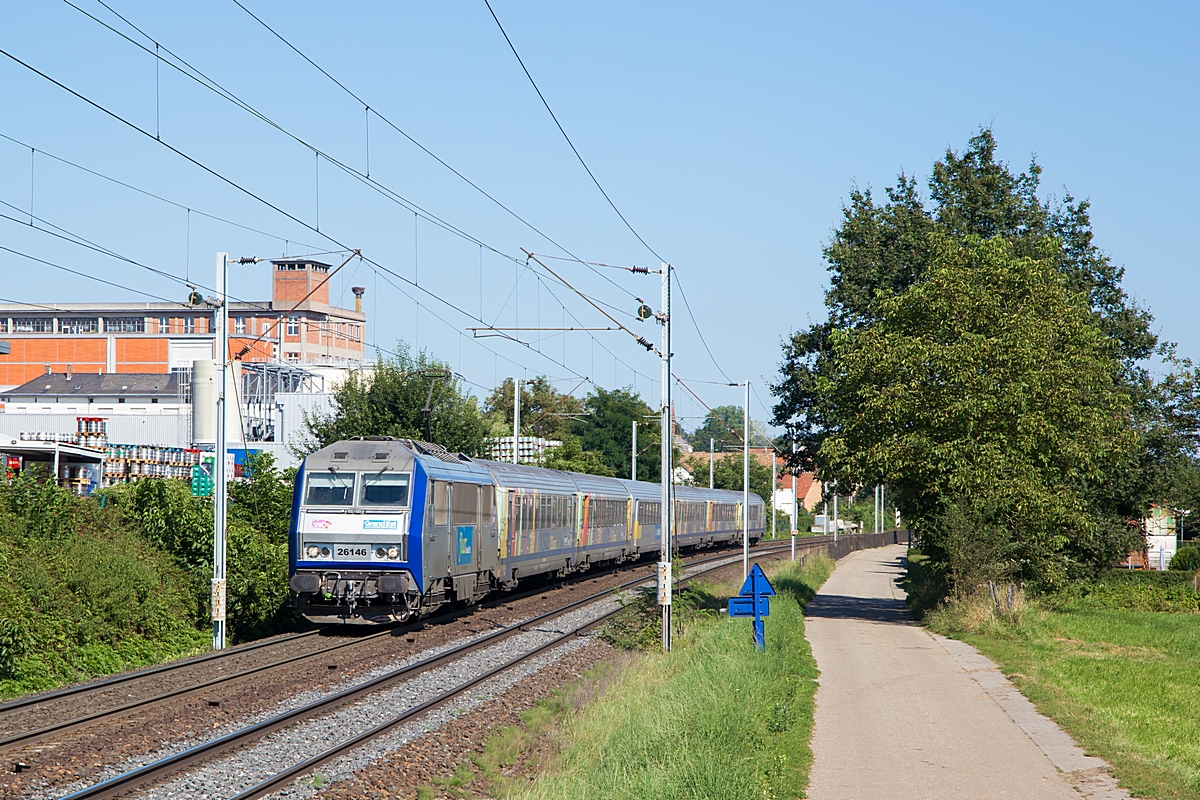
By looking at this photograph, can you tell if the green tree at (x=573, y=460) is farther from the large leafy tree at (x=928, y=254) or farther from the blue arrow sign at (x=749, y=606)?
the blue arrow sign at (x=749, y=606)

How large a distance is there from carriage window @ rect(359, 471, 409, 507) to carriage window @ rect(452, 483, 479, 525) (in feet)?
6.96

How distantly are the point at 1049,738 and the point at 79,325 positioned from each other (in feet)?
414

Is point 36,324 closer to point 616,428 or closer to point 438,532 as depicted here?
point 616,428

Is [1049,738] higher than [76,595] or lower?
lower

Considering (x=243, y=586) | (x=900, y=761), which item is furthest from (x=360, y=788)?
(x=243, y=586)

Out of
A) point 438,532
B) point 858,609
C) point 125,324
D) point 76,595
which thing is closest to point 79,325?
point 125,324

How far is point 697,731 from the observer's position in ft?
36.4

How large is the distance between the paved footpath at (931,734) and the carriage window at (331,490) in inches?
344

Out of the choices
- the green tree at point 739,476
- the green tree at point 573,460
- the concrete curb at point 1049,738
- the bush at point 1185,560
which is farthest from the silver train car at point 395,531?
the green tree at point 739,476

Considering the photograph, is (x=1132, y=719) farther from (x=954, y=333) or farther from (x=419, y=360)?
(x=419, y=360)

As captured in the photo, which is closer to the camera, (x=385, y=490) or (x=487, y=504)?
(x=385, y=490)

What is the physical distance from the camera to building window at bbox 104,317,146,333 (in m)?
122

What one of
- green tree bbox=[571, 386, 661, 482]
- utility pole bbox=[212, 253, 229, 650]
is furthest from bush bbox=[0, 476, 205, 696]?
green tree bbox=[571, 386, 661, 482]

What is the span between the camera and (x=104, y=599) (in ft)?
63.2
